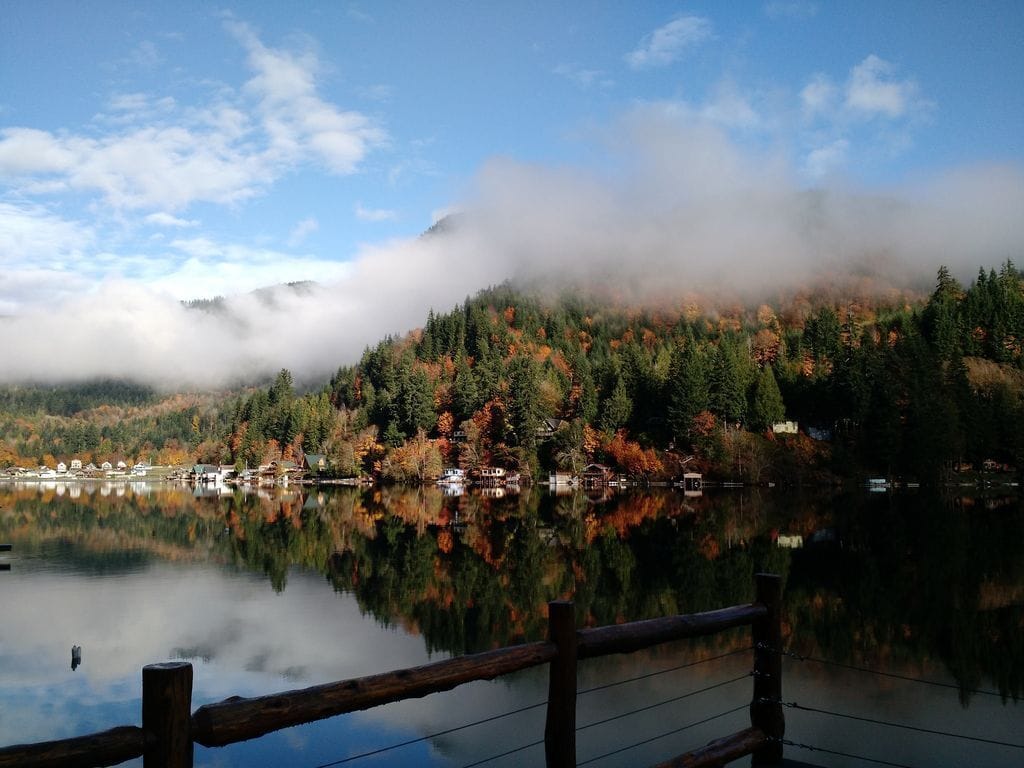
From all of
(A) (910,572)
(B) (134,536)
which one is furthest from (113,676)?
(B) (134,536)

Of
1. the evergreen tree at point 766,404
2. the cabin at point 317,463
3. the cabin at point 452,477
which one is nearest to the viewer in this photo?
the evergreen tree at point 766,404

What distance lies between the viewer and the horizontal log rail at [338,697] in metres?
4.48

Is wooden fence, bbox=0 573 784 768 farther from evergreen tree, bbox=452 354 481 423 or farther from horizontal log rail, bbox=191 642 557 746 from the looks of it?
evergreen tree, bbox=452 354 481 423

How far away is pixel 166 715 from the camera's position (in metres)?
4.23

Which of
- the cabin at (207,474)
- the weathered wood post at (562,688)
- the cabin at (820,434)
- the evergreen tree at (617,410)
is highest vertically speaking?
the evergreen tree at (617,410)

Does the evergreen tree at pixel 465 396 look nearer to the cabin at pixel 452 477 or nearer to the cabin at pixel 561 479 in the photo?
the cabin at pixel 452 477

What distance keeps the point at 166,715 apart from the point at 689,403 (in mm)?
86061

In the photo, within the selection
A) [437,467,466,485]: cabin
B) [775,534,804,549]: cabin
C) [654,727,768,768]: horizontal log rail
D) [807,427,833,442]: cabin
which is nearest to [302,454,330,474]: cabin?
[437,467,466,485]: cabin

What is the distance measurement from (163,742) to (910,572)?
2703cm

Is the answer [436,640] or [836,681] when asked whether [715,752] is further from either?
[436,640]

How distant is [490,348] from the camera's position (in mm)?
137625

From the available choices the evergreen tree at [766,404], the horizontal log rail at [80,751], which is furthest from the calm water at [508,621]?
the evergreen tree at [766,404]

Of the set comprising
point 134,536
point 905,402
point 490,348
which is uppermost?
point 490,348

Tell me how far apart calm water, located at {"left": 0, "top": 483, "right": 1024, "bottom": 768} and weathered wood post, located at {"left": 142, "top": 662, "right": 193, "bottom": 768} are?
7.59 m
